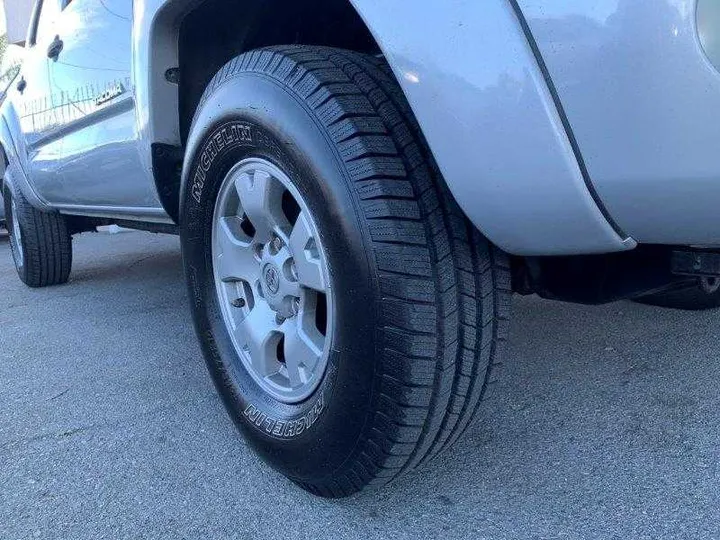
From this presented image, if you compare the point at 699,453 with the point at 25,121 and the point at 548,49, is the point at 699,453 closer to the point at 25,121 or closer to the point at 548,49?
the point at 548,49

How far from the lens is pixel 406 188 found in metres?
1.17

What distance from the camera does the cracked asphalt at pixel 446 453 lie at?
1.31 metres

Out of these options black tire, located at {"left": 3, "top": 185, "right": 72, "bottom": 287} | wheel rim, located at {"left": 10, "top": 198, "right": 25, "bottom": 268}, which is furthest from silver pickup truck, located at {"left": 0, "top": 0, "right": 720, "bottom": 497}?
wheel rim, located at {"left": 10, "top": 198, "right": 25, "bottom": 268}

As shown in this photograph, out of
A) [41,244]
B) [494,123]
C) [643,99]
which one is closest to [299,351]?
[494,123]

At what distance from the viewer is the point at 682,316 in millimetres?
2531

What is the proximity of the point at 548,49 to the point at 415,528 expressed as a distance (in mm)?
920

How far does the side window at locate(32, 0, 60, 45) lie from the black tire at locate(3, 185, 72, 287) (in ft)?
3.24

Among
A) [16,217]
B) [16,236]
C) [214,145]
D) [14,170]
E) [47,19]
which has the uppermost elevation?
[47,19]

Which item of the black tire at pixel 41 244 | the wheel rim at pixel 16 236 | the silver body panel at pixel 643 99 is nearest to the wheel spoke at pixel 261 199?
the silver body panel at pixel 643 99

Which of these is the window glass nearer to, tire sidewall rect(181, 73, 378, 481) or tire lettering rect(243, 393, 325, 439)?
tire sidewall rect(181, 73, 378, 481)

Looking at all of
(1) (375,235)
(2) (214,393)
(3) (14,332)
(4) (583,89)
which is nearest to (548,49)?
(4) (583,89)

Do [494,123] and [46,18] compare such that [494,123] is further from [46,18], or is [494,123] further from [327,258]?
[46,18]

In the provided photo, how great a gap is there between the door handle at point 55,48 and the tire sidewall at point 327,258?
1.61 metres

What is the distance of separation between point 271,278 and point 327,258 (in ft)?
1.01
